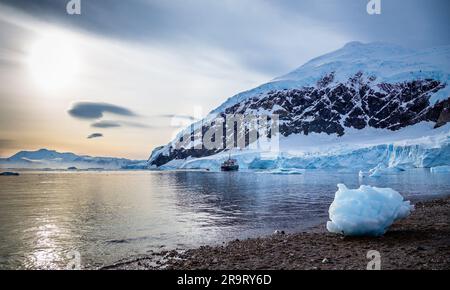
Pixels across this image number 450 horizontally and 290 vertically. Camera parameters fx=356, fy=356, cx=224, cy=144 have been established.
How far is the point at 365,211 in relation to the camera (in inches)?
470

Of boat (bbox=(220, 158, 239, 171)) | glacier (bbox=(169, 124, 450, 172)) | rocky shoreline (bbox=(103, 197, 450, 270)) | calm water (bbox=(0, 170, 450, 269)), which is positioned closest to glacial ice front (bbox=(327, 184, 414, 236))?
rocky shoreline (bbox=(103, 197, 450, 270))

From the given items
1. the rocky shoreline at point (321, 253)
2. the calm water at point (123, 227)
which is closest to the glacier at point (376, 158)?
the calm water at point (123, 227)

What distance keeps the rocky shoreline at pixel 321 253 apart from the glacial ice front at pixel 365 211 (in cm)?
36

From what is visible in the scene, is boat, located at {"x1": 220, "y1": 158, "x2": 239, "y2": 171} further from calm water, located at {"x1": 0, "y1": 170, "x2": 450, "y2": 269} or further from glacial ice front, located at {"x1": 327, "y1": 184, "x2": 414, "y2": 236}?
glacial ice front, located at {"x1": 327, "y1": 184, "x2": 414, "y2": 236}

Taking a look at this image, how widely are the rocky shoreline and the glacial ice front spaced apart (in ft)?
1.19

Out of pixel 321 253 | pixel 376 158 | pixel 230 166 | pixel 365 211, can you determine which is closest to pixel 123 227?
pixel 321 253

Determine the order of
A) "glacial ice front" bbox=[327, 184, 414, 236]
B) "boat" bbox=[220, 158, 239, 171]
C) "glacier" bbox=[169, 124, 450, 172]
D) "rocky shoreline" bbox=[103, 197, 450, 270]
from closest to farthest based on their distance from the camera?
"rocky shoreline" bbox=[103, 197, 450, 270]
"glacial ice front" bbox=[327, 184, 414, 236]
"glacier" bbox=[169, 124, 450, 172]
"boat" bbox=[220, 158, 239, 171]

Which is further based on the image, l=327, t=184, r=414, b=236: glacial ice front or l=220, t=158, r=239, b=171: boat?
l=220, t=158, r=239, b=171: boat

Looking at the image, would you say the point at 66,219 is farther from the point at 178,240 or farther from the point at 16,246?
the point at 178,240

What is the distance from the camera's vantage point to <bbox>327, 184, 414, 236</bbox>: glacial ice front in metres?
11.9

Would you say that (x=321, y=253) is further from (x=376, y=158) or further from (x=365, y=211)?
(x=376, y=158)

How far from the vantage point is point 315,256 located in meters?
9.74
